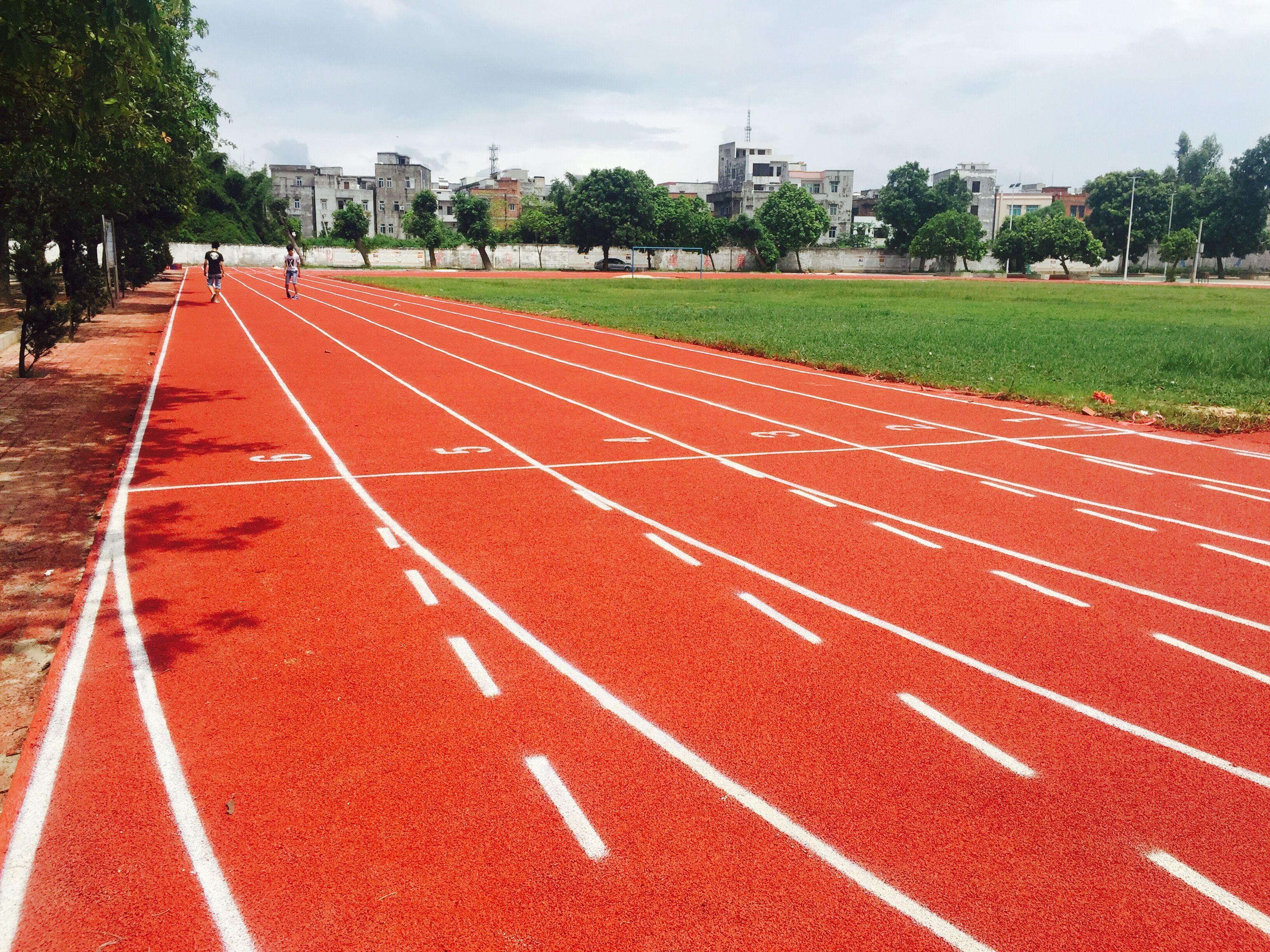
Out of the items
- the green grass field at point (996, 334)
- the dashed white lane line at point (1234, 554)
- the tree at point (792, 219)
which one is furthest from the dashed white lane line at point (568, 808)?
the tree at point (792, 219)

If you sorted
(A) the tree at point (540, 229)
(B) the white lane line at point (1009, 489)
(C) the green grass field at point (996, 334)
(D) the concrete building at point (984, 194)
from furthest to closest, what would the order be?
(D) the concrete building at point (984, 194) → (A) the tree at point (540, 229) → (C) the green grass field at point (996, 334) → (B) the white lane line at point (1009, 489)

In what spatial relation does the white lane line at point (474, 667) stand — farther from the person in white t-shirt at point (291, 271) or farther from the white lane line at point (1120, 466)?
the person in white t-shirt at point (291, 271)

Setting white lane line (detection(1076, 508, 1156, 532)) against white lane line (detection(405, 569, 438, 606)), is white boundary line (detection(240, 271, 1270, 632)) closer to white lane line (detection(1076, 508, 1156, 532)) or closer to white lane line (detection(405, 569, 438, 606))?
white lane line (detection(1076, 508, 1156, 532))

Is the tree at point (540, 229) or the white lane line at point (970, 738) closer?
the white lane line at point (970, 738)

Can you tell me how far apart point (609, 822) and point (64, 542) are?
4.98m

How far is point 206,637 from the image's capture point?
5.09m

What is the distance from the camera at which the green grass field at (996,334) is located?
1430cm

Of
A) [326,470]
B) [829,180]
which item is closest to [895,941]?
[326,470]

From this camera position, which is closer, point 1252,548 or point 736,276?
point 1252,548

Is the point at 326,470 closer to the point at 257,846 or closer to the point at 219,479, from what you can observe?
the point at 219,479

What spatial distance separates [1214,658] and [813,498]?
3.52 m

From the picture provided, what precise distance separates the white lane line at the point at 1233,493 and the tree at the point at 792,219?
2928 inches

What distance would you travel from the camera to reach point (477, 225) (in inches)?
3063

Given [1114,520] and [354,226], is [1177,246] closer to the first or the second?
[354,226]
